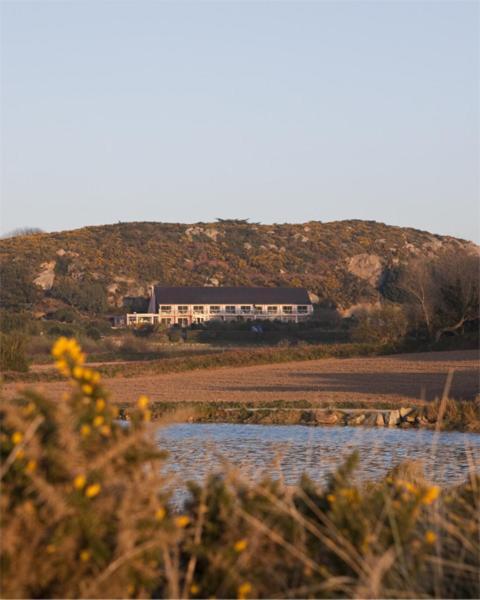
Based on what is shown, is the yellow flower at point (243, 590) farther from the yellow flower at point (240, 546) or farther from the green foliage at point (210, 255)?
the green foliage at point (210, 255)

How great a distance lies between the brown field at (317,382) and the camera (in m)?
27.4

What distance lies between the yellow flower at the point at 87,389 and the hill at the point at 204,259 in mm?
83491

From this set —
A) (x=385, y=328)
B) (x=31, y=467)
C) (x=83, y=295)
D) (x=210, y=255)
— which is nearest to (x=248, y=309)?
(x=83, y=295)

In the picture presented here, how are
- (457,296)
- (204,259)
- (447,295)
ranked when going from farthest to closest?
(204,259) → (447,295) → (457,296)

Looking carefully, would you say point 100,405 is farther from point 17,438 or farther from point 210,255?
point 210,255

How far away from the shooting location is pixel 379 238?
407ft

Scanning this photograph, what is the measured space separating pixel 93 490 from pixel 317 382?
2848 cm

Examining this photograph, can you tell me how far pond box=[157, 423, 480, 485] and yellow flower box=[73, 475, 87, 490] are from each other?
703 centimetres

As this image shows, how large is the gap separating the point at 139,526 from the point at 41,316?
260 ft

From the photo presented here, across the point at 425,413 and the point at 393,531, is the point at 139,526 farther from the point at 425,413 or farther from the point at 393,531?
the point at 425,413

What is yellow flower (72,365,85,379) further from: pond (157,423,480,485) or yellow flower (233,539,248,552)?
pond (157,423,480,485)

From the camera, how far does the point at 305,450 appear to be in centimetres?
1656

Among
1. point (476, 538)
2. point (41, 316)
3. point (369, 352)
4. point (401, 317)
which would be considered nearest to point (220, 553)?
point (476, 538)

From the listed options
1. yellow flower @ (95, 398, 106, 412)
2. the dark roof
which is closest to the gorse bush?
yellow flower @ (95, 398, 106, 412)
